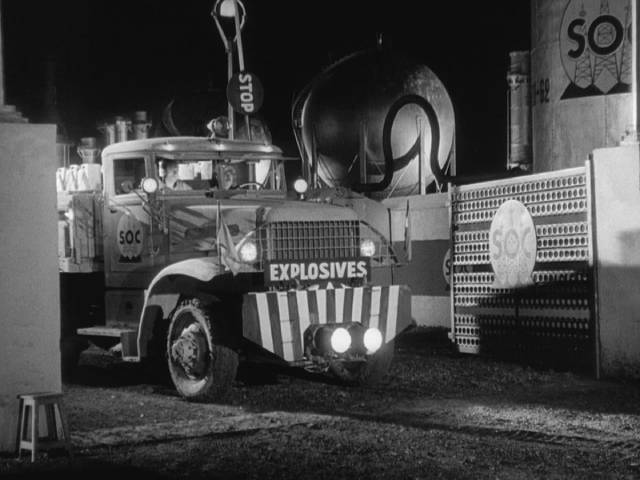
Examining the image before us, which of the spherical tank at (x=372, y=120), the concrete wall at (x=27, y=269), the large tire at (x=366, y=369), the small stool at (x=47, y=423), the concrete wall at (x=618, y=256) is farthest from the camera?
the spherical tank at (x=372, y=120)

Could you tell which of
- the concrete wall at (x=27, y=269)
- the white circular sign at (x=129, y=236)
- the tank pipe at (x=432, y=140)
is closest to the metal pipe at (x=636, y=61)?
the white circular sign at (x=129, y=236)

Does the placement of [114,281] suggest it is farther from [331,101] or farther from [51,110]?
[51,110]

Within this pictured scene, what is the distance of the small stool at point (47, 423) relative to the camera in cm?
797

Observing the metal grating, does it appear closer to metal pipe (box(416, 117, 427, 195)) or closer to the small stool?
the small stool

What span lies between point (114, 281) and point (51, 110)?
15737 millimetres

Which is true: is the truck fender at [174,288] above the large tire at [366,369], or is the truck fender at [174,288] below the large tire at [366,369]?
above

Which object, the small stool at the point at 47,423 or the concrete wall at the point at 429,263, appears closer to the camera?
the small stool at the point at 47,423

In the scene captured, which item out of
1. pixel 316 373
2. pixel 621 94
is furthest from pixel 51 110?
pixel 316 373

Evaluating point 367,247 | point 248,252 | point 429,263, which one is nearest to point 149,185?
point 248,252

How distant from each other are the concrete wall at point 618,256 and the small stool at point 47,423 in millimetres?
6532

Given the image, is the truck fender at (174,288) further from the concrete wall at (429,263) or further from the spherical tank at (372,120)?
the spherical tank at (372,120)

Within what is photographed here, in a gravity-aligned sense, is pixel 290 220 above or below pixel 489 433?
above

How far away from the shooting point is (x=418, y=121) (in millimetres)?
24203

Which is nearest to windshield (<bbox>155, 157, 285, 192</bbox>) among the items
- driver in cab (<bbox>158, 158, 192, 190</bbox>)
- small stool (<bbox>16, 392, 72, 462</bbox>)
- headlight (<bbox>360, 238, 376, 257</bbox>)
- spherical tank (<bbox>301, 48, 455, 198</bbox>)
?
driver in cab (<bbox>158, 158, 192, 190</bbox>)
